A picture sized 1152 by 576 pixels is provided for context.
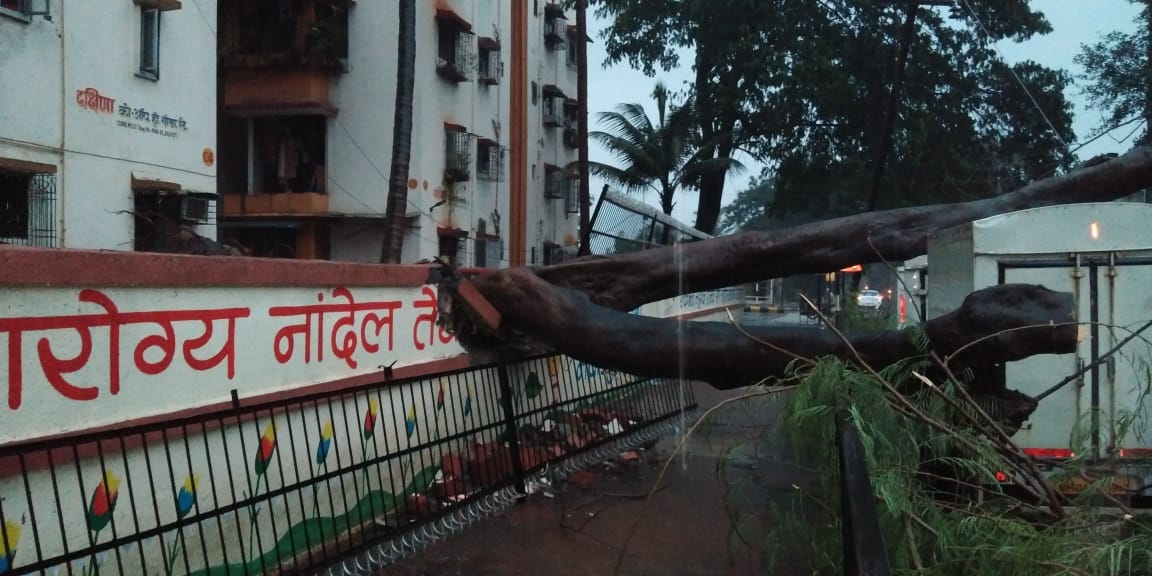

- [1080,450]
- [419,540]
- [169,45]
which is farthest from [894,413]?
[169,45]

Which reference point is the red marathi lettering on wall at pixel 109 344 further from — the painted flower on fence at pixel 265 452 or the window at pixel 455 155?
the window at pixel 455 155

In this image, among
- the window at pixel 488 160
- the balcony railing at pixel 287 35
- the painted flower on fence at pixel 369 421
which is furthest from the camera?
the window at pixel 488 160

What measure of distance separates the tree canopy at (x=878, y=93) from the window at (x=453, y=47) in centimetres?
680

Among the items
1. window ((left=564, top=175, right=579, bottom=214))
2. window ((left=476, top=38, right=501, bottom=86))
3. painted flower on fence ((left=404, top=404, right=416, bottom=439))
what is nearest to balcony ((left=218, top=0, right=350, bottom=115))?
window ((left=476, top=38, right=501, bottom=86))

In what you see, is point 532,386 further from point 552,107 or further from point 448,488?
point 552,107

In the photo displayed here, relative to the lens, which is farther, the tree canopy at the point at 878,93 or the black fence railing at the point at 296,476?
the tree canopy at the point at 878,93

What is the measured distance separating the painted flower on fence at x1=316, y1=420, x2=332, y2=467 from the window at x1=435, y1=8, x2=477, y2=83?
1606 cm

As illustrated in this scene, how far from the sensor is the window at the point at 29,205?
11.0 meters

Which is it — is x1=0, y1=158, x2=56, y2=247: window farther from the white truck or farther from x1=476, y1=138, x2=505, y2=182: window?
x1=476, y1=138, x2=505, y2=182: window

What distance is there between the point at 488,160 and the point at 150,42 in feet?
36.9

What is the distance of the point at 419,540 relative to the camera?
536 centimetres

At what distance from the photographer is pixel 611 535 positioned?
5953 mm

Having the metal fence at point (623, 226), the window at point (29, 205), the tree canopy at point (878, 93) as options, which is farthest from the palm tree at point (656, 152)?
the window at point (29, 205)

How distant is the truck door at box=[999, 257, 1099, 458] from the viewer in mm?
5965
